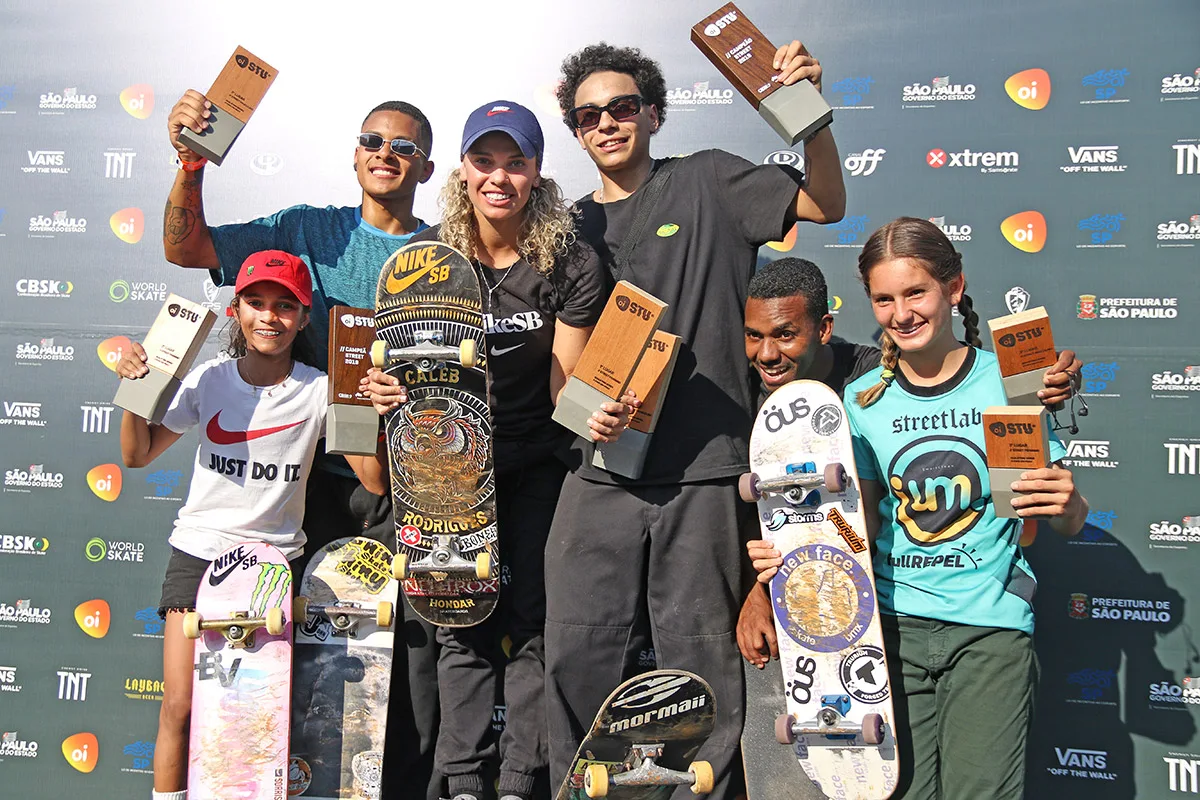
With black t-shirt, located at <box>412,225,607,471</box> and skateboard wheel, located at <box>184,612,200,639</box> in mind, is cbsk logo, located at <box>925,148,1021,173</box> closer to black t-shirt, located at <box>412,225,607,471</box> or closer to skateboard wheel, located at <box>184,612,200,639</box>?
black t-shirt, located at <box>412,225,607,471</box>

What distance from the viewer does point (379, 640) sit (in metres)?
2.89

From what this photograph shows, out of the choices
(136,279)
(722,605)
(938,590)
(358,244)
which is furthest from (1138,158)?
(136,279)

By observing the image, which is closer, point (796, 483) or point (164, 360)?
point (796, 483)

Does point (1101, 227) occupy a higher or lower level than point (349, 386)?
higher

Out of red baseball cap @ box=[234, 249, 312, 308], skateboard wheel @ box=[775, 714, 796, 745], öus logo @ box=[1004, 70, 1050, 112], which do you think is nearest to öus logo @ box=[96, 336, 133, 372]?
red baseball cap @ box=[234, 249, 312, 308]

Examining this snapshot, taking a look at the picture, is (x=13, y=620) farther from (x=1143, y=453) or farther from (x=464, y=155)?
(x=1143, y=453)

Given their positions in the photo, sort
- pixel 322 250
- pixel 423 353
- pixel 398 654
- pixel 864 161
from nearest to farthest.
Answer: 1. pixel 423 353
2. pixel 398 654
3. pixel 322 250
4. pixel 864 161

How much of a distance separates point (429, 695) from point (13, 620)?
6.86 ft

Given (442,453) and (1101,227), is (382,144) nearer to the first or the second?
(442,453)

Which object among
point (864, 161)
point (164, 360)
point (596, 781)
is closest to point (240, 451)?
point (164, 360)

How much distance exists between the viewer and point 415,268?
2.68 metres

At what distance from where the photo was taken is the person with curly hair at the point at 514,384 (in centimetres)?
269

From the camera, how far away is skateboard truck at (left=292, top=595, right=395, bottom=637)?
2.83 m

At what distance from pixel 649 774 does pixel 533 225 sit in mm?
1608
